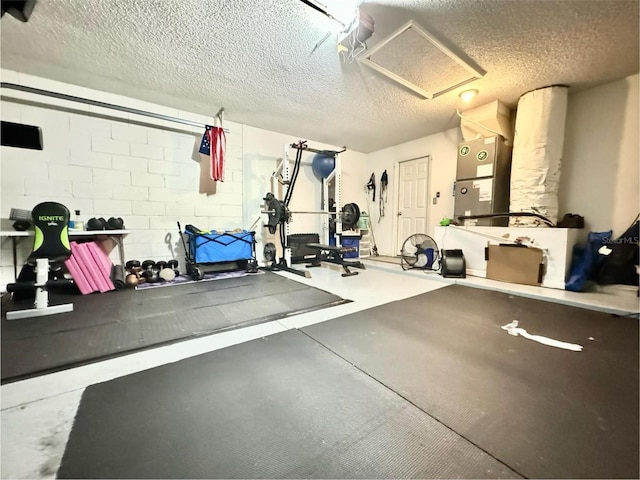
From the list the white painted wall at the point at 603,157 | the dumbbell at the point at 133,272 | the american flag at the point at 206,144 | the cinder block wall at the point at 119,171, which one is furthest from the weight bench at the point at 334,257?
the white painted wall at the point at 603,157

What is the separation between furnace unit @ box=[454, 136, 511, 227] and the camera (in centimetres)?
389

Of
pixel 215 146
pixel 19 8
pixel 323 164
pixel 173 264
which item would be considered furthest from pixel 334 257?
pixel 19 8

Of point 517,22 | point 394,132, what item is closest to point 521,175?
point 517,22

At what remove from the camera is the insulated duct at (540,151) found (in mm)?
3357

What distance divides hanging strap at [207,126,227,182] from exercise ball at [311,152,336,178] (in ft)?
6.34

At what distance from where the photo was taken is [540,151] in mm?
3371

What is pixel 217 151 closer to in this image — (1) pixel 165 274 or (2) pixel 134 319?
(1) pixel 165 274

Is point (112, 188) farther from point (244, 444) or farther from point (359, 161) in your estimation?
point (359, 161)

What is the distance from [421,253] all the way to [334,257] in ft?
5.20

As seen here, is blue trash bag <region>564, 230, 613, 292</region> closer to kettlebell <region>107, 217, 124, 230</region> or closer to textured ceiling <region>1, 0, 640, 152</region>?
textured ceiling <region>1, 0, 640, 152</region>

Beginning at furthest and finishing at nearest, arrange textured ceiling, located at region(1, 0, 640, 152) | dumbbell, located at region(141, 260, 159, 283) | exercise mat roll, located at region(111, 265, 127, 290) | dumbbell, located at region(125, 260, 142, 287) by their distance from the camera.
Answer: dumbbell, located at region(141, 260, 159, 283), dumbbell, located at region(125, 260, 142, 287), exercise mat roll, located at region(111, 265, 127, 290), textured ceiling, located at region(1, 0, 640, 152)

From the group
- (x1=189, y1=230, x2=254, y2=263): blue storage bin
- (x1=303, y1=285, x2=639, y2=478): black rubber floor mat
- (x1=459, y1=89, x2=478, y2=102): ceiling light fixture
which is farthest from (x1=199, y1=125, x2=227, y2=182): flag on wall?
(x1=459, y1=89, x2=478, y2=102): ceiling light fixture

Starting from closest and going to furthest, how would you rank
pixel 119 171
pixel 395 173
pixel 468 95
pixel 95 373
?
pixel 95 373 < pixel 468 95 < pixel 119 171 < pixel 395 173

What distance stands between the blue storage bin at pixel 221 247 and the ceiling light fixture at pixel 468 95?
384 centimetres
